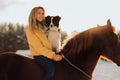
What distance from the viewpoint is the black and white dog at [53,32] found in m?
7.97

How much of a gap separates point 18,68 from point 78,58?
111 cm

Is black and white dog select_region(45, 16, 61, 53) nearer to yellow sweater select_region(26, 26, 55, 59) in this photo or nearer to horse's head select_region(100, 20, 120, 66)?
yellow sweater select_region(26, 26, 55, 59)

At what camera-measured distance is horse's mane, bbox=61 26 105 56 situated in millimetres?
7840

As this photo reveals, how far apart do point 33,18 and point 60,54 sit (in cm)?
82

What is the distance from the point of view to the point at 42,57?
7859 millimetres

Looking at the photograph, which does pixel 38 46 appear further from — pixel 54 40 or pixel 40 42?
pixel 54 40

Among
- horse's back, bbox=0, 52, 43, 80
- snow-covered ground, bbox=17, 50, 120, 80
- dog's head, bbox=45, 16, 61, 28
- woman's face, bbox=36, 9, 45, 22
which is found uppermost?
woman's face, bbox=36, 9, 45, 22

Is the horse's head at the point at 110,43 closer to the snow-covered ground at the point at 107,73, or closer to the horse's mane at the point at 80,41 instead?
the horse's mane at the point at 80,41

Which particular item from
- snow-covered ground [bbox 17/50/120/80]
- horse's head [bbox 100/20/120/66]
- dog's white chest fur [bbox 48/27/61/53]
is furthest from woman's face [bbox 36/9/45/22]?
snow-covered ground [bbox 17/50/120/80]

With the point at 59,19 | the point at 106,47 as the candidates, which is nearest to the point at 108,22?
the point at 106,47

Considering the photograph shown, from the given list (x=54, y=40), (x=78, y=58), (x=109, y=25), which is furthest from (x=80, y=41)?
(x=109, y=25)

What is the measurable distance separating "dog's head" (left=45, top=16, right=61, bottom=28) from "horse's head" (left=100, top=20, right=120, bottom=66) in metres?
0.90

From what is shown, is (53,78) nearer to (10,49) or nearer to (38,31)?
(38,31)

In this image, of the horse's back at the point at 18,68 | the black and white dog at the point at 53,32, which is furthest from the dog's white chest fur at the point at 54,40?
the horse's back at the point at 18,68
